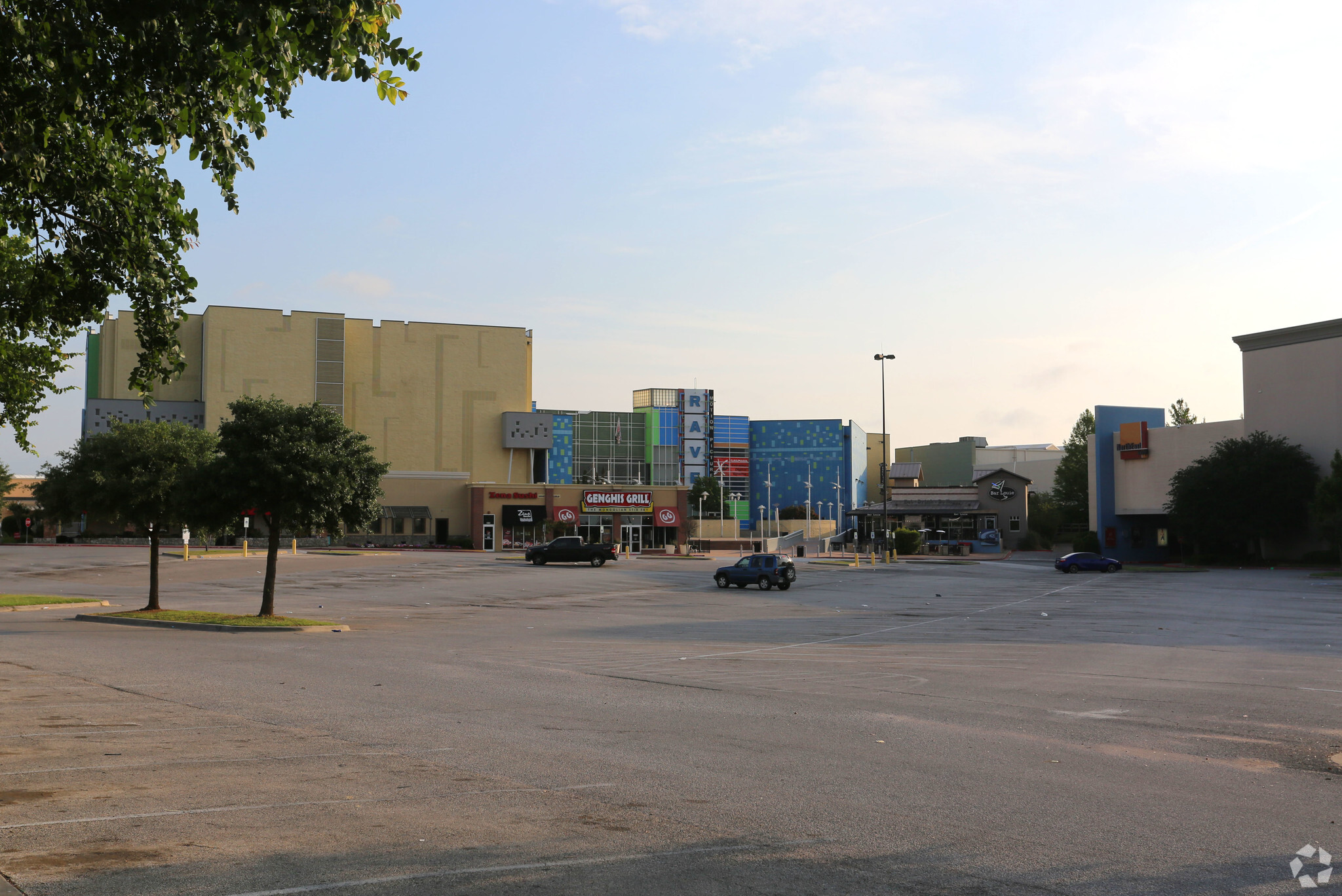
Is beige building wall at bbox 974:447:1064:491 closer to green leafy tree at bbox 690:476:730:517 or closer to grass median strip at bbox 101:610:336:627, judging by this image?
green leafy tree at bbox 690:476:730:517

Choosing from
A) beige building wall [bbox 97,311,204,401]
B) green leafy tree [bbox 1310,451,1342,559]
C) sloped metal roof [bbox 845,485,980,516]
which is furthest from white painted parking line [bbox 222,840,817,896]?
sloped metal roof [bbox 845,485,980,516]

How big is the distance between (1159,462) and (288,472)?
212ft

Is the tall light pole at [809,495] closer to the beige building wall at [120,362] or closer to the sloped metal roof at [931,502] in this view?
the sloped metal roof at [931,502]

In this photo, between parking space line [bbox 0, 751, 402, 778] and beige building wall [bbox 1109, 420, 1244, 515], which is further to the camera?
beige building wall [bbox 1109, 420, 1244, 515]

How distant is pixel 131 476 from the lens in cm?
2881

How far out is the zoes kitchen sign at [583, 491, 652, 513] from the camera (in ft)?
284

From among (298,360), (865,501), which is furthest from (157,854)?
(865,501)

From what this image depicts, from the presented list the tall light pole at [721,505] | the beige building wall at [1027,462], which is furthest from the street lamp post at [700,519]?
the beige building wall at [1027,462]

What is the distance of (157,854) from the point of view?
6301mm

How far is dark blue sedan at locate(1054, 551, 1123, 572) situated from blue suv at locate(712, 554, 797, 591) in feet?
69.6

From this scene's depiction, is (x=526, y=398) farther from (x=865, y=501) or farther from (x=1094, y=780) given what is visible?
(x=1094, y=780)

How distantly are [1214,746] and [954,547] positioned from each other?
74923 millimetres

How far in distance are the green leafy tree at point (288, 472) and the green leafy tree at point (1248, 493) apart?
2076 inches

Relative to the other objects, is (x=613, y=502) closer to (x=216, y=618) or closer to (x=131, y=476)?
(x=131, y=476)
